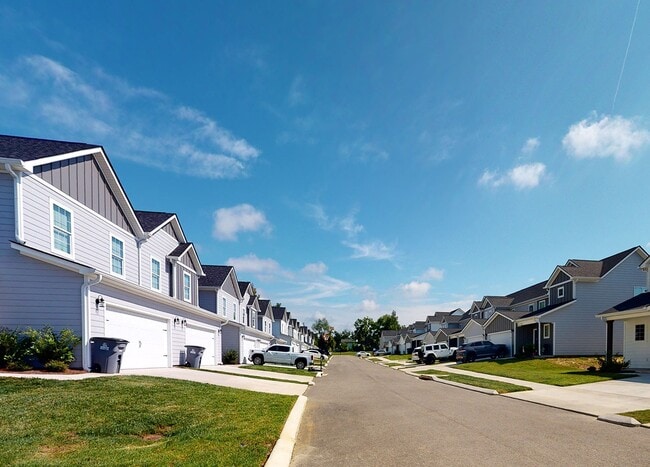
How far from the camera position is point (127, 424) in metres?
7.00

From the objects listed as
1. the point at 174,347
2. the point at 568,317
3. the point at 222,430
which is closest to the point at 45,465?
the point at 222,430

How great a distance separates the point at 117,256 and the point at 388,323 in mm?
103948

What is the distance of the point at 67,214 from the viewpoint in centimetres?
1370

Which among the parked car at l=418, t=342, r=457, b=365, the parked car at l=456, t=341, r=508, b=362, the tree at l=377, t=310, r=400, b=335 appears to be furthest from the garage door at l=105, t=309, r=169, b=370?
the tree at l=377, t=310, r=400, b=335

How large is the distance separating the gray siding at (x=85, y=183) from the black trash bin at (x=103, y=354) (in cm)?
525

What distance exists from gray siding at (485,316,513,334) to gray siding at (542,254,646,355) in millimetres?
6000

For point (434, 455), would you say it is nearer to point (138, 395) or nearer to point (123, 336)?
point (138, 395)

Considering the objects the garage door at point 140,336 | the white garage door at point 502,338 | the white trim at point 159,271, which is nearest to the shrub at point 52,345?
the garage door at point 140,336

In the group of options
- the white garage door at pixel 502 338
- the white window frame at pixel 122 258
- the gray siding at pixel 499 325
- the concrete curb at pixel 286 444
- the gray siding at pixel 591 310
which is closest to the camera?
the concrete curb at pixel 286 444

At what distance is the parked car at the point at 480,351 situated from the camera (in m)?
34.0

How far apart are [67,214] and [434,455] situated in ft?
44.4

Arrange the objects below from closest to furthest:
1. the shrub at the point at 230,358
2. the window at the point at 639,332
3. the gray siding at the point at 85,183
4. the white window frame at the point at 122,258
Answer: the gray siding at the point at 85,183
the white window frame at the point at 122,258
the window at the point at 639,332
the shrub at the point at 230,358

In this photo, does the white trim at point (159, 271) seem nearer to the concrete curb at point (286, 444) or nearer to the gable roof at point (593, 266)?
the concrete curb at point (286, 444)

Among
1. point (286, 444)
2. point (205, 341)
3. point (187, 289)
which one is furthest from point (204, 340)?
point (286, 444)
